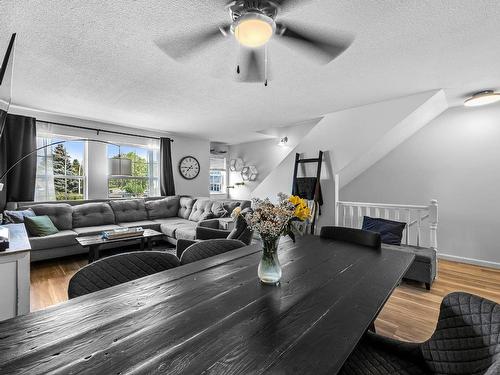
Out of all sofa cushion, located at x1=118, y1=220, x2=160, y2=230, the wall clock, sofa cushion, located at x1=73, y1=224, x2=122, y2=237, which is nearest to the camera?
sofa cushion, located at x1=73, y1=224, x2=122, y2=237

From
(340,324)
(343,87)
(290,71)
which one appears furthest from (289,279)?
(343,87)

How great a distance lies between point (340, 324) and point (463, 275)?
11.0 feet

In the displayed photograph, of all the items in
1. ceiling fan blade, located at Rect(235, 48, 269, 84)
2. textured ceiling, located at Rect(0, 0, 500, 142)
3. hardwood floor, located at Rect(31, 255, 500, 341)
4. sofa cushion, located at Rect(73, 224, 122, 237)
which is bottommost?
hardwood floor, located at Rect(31, 255, 500, 341)

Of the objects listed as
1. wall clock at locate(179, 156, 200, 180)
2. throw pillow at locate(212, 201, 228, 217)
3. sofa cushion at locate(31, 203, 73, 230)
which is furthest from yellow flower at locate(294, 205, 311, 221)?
wall clock at locate(179, 156, 200, 180)

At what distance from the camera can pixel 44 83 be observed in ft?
9.04

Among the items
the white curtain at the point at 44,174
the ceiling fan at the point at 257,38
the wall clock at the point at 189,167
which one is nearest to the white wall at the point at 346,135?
the ceiling fan at the point at 257,38

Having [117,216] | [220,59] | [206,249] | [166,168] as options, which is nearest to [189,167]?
[166,168]

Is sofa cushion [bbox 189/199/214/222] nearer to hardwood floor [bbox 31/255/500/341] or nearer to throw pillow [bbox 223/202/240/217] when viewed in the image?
throw pillow [bbox 223/202/240/217]

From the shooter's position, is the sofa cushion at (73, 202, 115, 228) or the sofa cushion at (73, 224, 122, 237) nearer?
the sofa cushion at (73, 224, 122, 237)

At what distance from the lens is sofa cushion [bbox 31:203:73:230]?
3684 millimetres

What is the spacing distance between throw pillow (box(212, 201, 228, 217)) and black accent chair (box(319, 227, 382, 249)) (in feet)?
8.15

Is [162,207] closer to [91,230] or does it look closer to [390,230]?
[91,230]

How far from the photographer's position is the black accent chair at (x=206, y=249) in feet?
5.04

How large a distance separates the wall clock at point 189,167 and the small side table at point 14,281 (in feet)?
13.7
